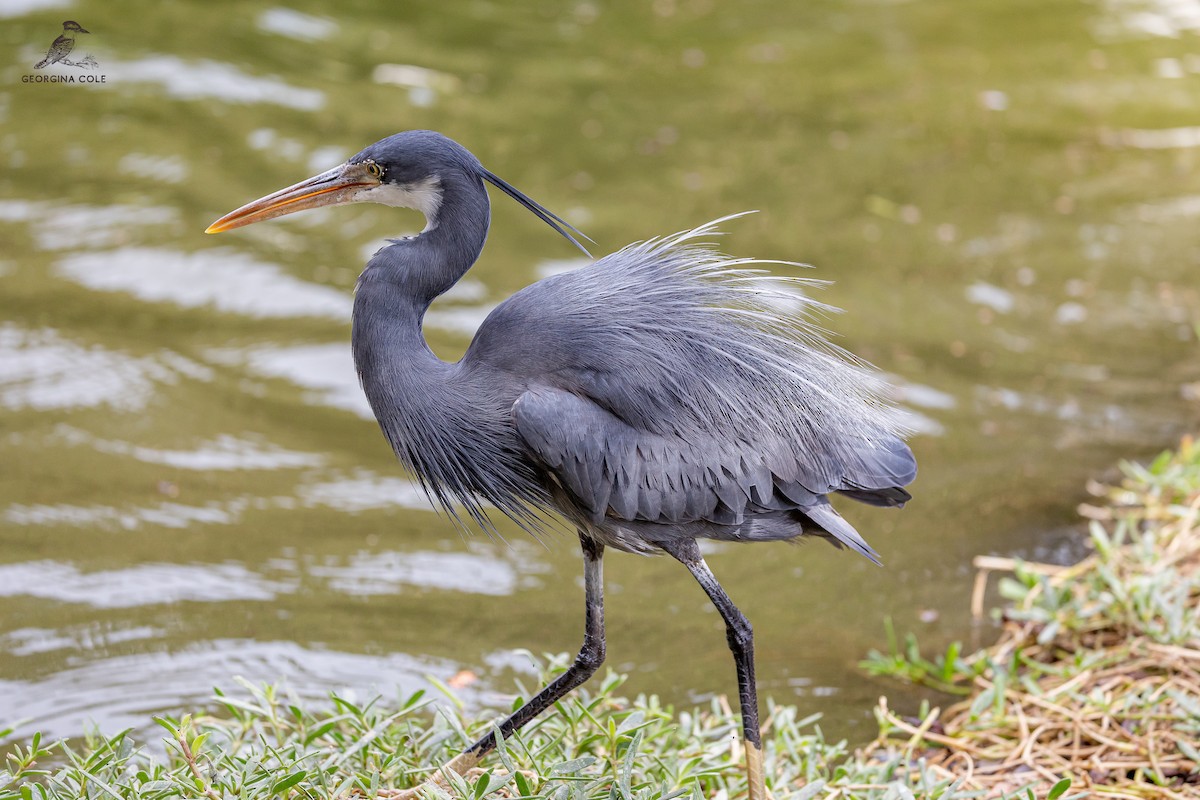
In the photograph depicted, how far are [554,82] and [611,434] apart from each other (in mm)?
6615

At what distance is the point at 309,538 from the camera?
536 cm

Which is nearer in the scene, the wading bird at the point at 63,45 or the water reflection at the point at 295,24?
the wading bird at the point at 63,45

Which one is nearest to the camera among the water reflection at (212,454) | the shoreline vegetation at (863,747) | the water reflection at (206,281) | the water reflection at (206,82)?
the shoreline vegetation at (863,747)

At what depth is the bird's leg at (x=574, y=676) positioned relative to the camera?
3.41 m

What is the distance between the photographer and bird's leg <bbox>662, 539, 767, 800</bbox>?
330 cm

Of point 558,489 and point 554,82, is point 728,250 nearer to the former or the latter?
point 554,82

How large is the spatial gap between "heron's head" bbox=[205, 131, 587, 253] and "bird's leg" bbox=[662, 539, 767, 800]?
35.8 inches

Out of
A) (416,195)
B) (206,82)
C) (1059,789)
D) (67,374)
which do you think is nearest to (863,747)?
(1059,789)

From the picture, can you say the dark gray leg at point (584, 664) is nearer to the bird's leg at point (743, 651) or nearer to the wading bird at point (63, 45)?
the bird's leg at point (743, 651)

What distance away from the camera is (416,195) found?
3.35m

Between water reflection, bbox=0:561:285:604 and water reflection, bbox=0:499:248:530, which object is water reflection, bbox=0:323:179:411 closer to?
water reflection, bbox=0:499:248:530

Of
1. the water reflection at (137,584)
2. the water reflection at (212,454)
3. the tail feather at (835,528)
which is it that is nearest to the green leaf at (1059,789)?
the tail feather at (835,528)

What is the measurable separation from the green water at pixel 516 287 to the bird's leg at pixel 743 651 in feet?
3.52

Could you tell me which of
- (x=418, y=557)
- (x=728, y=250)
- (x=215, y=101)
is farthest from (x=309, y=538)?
(x=215, y=101)
